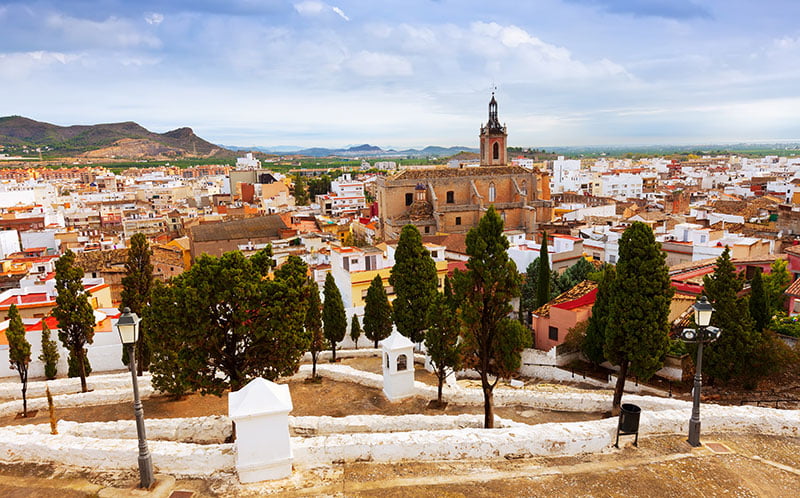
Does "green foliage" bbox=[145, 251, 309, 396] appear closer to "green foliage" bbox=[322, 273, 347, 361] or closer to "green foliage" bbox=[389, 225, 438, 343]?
"green foliage" bbox=[389, 225, 438, 343]

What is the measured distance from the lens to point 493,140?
53.6 meters

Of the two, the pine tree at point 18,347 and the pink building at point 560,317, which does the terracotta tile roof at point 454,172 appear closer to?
the pink building at point 560,317

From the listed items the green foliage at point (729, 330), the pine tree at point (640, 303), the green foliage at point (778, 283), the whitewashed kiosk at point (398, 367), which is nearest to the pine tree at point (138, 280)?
the whitewashed kiosk at point (398, 367)

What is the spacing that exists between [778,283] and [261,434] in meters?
22.6

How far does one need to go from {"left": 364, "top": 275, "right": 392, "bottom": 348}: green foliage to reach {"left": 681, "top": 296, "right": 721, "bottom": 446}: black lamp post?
12.8 metres

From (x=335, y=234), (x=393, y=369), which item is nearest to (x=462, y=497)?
(x=393, y=369)

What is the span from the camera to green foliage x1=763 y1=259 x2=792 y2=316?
2094cm

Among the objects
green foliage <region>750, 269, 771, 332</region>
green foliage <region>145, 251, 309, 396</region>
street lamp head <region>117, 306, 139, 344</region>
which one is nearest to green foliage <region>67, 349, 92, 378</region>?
green foliage <region>145, 251, 309, 396</region>

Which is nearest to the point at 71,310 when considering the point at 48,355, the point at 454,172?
the point at 48,355

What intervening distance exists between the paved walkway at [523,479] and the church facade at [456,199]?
3759 cm

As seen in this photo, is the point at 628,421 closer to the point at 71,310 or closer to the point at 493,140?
the point at 71,310

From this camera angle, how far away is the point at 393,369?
47.0 ft

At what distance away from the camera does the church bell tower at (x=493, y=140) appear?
53.5m

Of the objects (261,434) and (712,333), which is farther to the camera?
(712,333)
